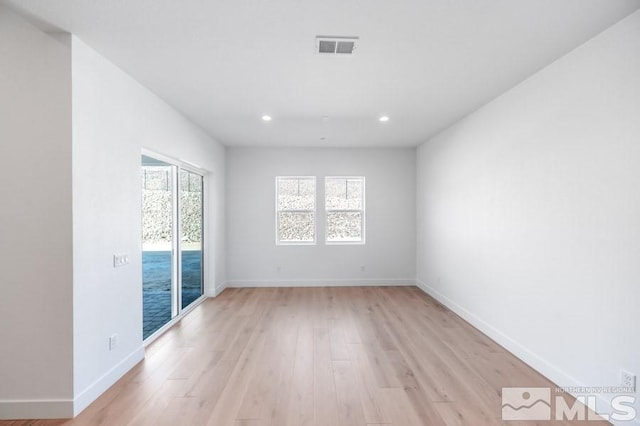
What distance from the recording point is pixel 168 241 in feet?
12.6

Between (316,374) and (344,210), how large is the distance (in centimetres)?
364

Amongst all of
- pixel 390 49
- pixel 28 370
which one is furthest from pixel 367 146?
pixel 28 370

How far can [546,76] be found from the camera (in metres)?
2.60

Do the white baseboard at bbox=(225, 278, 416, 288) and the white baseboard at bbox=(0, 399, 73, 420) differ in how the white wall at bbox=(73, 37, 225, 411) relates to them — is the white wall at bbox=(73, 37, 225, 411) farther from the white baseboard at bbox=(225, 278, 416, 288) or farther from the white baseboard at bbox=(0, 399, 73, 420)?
the white baseboard at bbox=(225, 278, 416, 288)

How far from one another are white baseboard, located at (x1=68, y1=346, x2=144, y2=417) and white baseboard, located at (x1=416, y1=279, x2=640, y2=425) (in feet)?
11.4

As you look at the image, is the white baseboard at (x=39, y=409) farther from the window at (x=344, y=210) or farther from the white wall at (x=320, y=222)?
the window at (x=344, y=210)

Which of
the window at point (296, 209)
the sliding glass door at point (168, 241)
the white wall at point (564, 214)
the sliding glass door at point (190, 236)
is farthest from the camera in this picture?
the window at point (296, 209)

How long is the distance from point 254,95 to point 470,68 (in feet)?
6.97

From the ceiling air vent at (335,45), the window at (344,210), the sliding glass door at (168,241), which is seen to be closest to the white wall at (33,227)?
the sliding glass door at (168,241)

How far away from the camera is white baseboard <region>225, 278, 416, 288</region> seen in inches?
226

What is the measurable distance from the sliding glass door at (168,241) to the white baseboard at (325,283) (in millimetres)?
1071

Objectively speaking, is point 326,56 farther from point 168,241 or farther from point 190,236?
point 190,236

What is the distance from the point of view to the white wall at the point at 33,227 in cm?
207

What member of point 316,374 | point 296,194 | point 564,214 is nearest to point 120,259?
point 316,374
